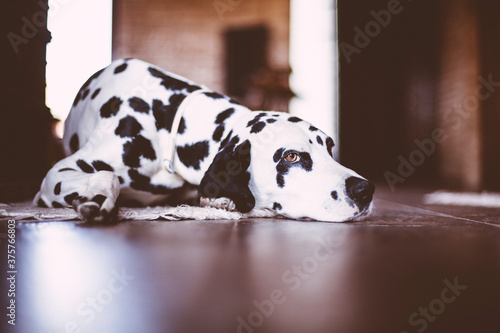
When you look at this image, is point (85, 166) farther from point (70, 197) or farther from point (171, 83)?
point (171, 83)

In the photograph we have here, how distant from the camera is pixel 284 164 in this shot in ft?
5.57

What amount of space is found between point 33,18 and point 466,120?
5.34 m

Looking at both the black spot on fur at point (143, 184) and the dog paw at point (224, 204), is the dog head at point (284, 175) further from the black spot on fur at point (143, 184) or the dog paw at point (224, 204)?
the black spot on fur at point (143, 184)

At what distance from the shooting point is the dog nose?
154 centimetres

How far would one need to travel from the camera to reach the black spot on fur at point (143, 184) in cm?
198

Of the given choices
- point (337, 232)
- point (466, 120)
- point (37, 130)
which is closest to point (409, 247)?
point (337, 232)

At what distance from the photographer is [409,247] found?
45.1 inches

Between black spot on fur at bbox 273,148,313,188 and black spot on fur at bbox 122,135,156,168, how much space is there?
704mm

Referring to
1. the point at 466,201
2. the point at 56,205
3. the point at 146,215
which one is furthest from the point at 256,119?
the point at 466,201

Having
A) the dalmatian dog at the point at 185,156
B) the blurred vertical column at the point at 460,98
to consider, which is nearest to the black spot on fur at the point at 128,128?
the dalmatian dog at the point at 185,156

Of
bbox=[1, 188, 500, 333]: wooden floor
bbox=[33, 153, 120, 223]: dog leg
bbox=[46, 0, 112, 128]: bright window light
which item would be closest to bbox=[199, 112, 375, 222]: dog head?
bbox=[1, 188, 500, 333]: wooden floor

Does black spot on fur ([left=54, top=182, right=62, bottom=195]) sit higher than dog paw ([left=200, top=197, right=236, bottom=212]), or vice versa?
black spot on fur ([left=54, top=182, right=62, bottom=195])

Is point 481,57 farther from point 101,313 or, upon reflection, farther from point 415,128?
point 101,313

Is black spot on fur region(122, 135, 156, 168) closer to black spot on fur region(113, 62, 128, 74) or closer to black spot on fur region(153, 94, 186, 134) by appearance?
black spot on fur region(153, 94, 186, 134)
